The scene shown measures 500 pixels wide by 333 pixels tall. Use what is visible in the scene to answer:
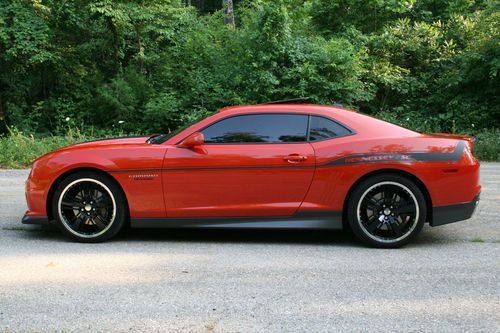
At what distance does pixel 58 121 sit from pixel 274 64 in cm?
758

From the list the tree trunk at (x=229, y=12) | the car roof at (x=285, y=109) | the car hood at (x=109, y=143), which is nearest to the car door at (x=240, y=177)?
the car roof at (x=285, y=109)

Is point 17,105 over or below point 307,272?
over

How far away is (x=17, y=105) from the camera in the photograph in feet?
61.1

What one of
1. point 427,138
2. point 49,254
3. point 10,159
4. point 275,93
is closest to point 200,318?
point 49,254

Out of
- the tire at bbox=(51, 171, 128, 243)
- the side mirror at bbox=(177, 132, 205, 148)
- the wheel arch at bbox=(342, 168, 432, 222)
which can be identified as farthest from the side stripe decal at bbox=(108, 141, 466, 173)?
the tire at bbox=(51, 171, 128, 243)

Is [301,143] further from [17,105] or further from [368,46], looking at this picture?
[17,105]

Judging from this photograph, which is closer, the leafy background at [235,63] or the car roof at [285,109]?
the car roof at [285,109]

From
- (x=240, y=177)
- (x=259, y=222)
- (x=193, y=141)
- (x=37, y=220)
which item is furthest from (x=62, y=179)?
(x=259, y=222)

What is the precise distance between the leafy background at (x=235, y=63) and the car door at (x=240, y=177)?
9324 mm

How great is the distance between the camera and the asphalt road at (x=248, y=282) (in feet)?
11.9

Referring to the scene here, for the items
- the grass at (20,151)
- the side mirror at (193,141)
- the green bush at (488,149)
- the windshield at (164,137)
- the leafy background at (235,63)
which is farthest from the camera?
the leafy background at (235,63)

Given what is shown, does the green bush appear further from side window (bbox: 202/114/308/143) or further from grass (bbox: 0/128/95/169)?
grass (bbox: 0/128/95/169)

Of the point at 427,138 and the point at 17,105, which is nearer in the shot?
the point at 427,138

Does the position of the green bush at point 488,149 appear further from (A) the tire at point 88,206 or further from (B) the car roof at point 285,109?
(A) the tire at point 88,206
